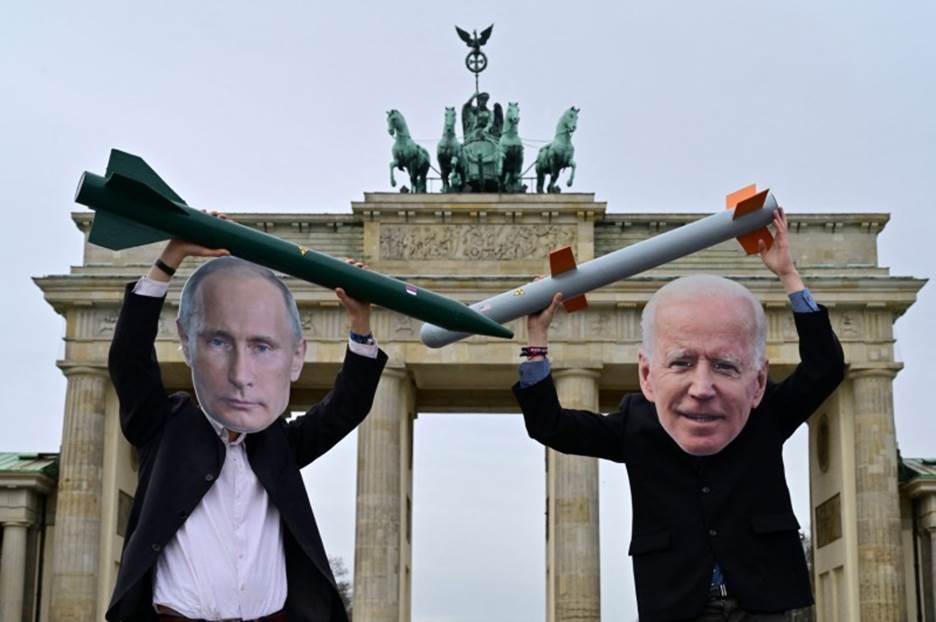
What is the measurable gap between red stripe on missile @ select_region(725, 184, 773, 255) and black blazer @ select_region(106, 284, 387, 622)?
333 centimetres

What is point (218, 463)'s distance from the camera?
866 cm

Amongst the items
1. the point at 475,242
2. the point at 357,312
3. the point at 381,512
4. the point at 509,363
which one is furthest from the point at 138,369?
the point at 475,242

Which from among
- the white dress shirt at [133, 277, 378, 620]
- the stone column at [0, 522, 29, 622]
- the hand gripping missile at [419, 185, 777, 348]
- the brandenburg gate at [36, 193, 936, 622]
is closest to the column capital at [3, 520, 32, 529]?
the stone column at [0, 522, 29, 622]

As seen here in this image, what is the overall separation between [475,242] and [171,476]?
3869cm

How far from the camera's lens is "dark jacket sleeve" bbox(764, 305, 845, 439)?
952 centimetres

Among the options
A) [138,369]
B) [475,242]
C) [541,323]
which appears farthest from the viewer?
[475,242]

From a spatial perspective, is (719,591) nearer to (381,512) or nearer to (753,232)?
(753,232)

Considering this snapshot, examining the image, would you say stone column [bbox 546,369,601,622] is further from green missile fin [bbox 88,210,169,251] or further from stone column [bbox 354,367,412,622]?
green missile fin [bbox 88,210,169,251]

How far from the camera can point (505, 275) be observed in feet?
152

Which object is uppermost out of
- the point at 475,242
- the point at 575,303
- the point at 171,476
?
the point at 475,242

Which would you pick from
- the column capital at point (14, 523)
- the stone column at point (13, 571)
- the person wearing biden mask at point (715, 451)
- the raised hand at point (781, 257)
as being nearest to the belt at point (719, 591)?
the person wearing biden mask at point (715, 451)

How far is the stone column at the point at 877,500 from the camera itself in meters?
43.7

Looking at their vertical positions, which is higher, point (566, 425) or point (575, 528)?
point (575, 528)

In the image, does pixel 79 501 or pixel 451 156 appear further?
pixel 451 156
